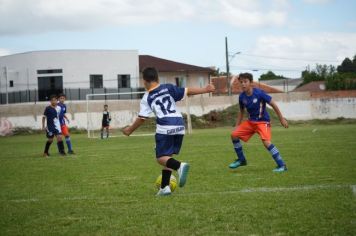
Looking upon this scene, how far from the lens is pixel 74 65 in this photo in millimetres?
56375

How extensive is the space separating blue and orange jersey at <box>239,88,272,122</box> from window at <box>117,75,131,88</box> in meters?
47.0

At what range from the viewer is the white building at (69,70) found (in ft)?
183

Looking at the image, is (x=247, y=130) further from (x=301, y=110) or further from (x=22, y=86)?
(x=22, y=86)

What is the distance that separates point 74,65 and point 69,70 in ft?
2.35

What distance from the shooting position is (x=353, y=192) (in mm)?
7781

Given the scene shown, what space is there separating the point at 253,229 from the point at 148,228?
1.07 m

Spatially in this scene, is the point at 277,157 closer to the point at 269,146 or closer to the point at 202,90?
the point at 269,146

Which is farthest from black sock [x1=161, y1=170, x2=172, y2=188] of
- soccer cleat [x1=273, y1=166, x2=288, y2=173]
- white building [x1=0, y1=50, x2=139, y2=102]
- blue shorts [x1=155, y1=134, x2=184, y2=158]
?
white building [x1=0, y1=50, x2=139, y2=102]

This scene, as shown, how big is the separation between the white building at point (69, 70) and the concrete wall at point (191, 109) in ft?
27.8

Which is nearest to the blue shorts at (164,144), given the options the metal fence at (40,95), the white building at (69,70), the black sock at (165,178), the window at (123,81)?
the black sock at (165,178)

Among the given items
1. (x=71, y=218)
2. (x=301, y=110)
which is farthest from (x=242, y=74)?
(x=301, y=110)

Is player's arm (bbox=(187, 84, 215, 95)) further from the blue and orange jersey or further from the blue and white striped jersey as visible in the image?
the blue and orange jersey

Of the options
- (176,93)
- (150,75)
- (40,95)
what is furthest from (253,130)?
(40,95)

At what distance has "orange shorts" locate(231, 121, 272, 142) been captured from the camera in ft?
38.5
